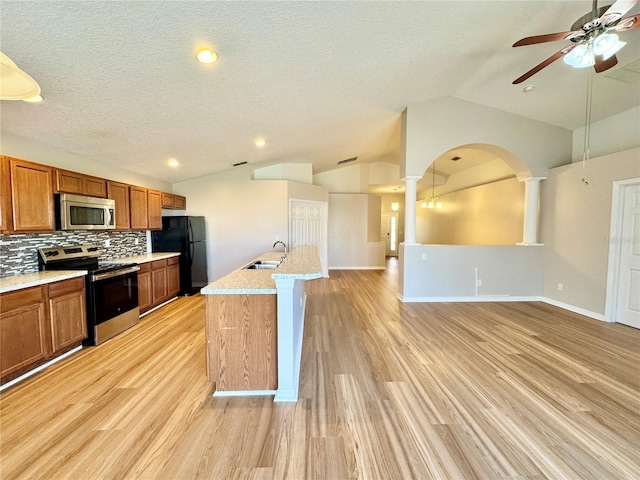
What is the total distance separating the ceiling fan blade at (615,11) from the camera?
1740 mm

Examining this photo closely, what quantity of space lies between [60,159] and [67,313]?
1884mm

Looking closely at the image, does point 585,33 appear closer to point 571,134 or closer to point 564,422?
point 564,422

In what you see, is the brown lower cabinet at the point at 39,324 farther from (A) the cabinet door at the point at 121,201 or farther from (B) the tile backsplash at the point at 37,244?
(A) the cabinet door at the point at 121,201

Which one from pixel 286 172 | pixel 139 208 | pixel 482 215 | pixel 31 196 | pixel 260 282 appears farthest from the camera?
pixel 482 215

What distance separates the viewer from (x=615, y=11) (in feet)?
6.02

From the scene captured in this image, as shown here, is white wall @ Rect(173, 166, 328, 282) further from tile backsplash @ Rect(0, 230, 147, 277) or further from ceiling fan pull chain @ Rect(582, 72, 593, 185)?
ceiling fan pull chain @ Rect(582, 72, 593, 185)

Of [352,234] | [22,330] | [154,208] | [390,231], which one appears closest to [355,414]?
[22,330]

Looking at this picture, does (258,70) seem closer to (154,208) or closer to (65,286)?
(65,286)

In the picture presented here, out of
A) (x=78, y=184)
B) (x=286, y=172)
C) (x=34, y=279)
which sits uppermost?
(x=286, y=172)

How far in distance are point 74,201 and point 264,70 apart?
2.57 metres

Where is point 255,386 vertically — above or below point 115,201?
below

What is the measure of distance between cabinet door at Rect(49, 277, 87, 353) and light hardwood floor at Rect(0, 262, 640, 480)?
211 millimetres

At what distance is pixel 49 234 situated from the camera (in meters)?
2.99

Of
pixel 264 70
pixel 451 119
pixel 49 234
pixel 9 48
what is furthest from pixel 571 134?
pixel 49 234
